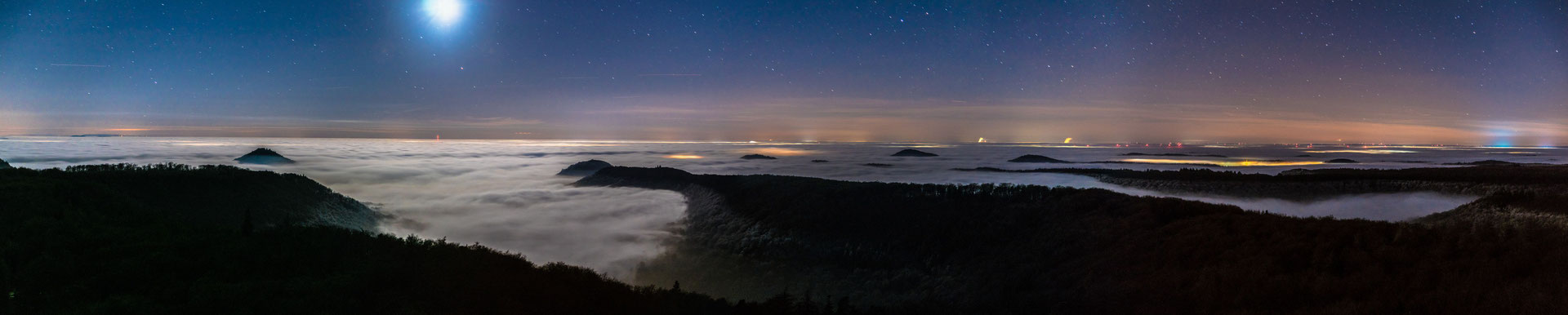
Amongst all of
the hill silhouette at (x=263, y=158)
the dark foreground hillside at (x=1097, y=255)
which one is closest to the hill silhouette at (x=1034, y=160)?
the dark foreground hillside at (x=1097, y=255)

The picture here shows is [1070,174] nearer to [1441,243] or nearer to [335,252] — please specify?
[1441,243]

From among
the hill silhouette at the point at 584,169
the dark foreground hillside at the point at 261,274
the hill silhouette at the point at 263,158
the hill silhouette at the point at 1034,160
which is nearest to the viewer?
the dark foreground hillside at the point at 261,274

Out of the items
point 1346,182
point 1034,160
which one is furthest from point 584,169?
point 1346,182

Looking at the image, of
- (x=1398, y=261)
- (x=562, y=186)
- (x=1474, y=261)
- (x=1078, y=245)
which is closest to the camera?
(x=1474, y=261)

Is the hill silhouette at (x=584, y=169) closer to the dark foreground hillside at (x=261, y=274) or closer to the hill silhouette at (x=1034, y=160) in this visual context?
the dark foreground hillside at (x=261, y=274)

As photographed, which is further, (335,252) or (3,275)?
(335,252)

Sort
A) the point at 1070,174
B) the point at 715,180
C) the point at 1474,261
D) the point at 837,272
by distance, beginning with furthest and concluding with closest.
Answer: the point at 1070,174 < the point at 715,180 < the point at 837,272 < the point at 1474,261

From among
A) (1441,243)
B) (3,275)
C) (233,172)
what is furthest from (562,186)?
(1441,243)
